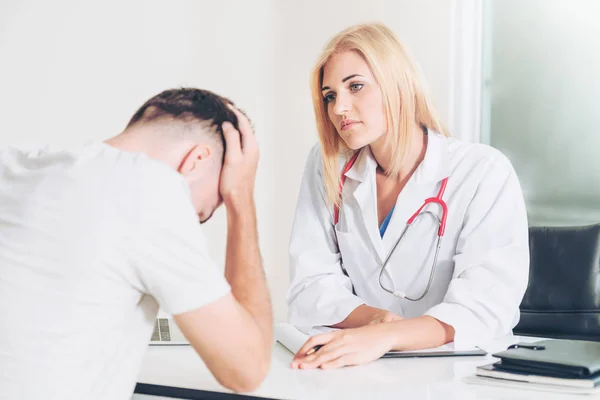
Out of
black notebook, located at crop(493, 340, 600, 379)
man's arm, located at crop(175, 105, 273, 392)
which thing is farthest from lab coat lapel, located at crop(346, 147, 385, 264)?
man's arm, located at crop(175, 105, 273, 392)

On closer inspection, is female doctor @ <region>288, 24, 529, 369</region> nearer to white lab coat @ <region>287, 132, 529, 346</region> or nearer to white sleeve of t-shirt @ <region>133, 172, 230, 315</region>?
white lab coat @ <region>287, 132, 529, 346</region>

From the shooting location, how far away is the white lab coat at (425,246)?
5.57 ft

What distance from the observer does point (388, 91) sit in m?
1.93

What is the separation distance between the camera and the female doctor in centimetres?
176

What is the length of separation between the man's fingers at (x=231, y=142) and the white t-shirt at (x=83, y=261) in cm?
19

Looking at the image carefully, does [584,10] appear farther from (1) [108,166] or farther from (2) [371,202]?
(1) [108,166]

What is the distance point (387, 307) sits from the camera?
1940mm

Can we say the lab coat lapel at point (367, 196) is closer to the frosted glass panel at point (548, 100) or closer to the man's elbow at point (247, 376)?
the man's elbow at point (247, 376)

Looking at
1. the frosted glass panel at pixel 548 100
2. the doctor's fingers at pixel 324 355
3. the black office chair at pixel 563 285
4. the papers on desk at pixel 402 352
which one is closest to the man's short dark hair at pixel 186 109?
the doctor's fingers at pixel 324 355

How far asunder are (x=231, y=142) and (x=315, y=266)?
834 millimetres

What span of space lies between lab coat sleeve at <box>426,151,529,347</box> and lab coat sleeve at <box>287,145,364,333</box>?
259mm

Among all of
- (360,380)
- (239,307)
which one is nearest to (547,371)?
(360,380)

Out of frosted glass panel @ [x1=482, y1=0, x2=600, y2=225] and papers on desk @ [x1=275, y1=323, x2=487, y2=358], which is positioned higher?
frosted glass panel @ [x1=482, y1=0, x2=600, y2=225]

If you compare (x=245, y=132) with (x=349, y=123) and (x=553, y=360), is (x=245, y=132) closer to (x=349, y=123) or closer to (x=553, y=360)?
(x=553, y=360)
